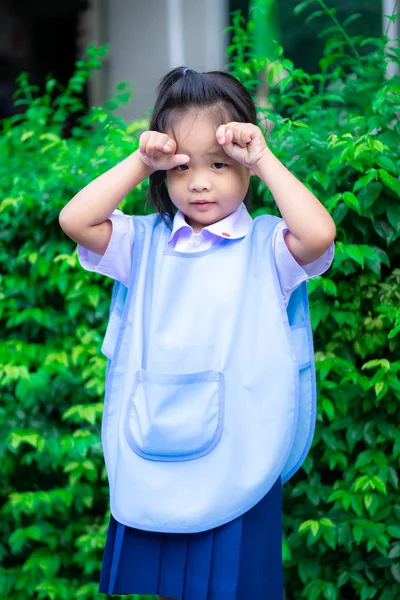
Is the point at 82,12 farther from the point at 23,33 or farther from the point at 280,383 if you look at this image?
the point at 280,383

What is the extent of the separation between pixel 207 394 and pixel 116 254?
42 cm

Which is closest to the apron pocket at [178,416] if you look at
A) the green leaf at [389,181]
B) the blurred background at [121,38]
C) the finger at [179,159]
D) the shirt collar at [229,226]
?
the shirt collar at [229,226]

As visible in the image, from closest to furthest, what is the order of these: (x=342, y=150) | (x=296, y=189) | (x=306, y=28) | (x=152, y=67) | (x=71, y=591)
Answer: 1. (x=296, y=189)
2. (x=342, y=150)
3. (x=71, y=591)
4. (x=306, y=28)
5. (x=152, y=67)

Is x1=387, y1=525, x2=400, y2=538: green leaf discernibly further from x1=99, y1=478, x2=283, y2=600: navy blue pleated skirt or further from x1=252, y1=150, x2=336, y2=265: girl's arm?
x1=252, y1=150, x2=336, y2=265: girl's arm

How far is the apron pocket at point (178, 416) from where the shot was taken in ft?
6.52


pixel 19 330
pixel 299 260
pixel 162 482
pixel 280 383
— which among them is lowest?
pixel 19 330

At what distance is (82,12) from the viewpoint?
5449mm

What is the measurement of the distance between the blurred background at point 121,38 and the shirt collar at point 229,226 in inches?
111

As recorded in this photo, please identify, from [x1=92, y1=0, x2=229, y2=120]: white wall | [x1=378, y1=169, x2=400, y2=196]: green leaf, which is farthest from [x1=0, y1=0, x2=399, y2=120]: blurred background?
[x1=378, y1=169, x2=400, y2=196]: green leaf

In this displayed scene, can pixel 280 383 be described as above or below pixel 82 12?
below

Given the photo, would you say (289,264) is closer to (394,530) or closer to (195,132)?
(195,132)

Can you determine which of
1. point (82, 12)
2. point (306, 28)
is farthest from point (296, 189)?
point (82, 12)

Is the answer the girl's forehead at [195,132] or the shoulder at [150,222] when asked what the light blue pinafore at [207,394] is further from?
the girl's forehead at [195,132]

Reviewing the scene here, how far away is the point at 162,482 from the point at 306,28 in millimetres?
3322
